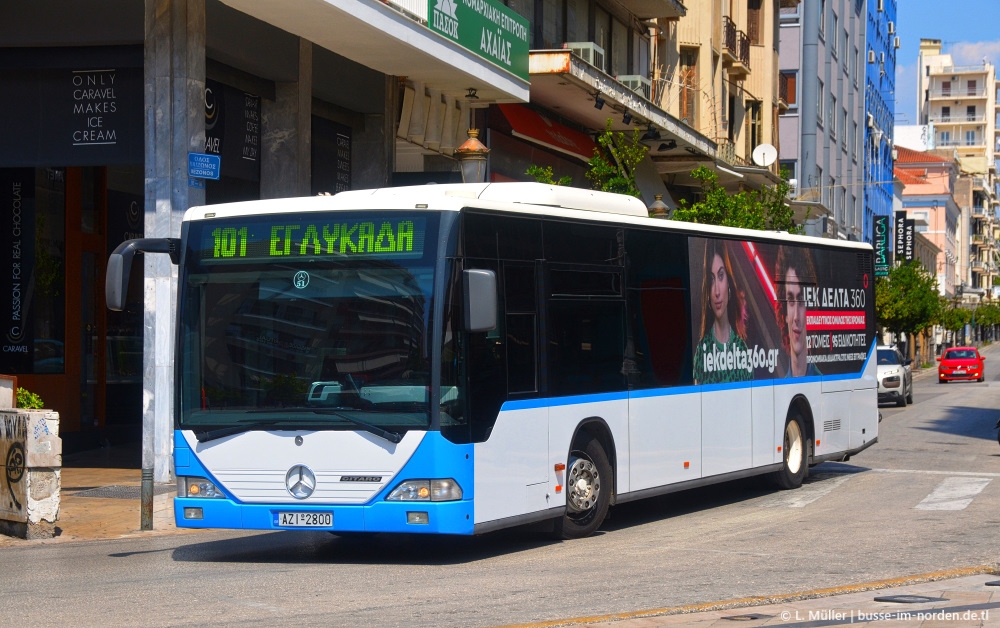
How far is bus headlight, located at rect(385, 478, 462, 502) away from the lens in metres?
9.64

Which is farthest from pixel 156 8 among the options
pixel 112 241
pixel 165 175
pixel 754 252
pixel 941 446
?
pixel 941 446

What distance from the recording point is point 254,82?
18016 millimetres

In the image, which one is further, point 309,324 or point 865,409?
point 865,409

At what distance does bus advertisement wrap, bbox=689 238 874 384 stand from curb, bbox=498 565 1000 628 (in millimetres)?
4376

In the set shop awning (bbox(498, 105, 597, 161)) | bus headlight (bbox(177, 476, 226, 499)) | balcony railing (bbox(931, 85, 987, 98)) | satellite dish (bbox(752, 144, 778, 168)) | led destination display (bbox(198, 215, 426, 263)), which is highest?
balcony railing (bbox(931, 85, 987, 98))

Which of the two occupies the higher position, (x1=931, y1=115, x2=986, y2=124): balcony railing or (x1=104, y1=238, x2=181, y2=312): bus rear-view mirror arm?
(x1=931, y1=115, x2=986, y2=124): balcony railing

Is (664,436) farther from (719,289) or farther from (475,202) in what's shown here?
(475,202)

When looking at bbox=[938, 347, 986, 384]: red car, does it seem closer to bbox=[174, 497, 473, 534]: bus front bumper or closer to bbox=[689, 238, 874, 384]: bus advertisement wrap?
bbox=[689, 238, 874, 384]: bus advertisement wrap

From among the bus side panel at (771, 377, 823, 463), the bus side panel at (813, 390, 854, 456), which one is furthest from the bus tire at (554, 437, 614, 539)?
the bus side panel at (813, 390, 854, 456)

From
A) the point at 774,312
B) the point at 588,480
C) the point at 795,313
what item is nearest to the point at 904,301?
the point at 795,313

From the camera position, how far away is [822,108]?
192ft

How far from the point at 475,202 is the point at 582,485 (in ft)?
9.22

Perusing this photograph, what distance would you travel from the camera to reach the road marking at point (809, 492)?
1413cm

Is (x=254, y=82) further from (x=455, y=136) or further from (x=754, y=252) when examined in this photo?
(x=754, y=252)
